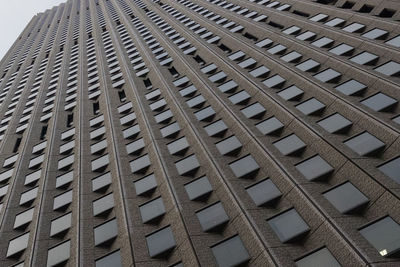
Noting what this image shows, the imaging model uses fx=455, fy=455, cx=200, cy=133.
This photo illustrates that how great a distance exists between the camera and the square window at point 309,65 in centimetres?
3281

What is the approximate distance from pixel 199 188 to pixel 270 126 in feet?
20.5

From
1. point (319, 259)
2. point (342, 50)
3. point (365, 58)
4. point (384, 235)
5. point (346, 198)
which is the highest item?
point (342, 50)

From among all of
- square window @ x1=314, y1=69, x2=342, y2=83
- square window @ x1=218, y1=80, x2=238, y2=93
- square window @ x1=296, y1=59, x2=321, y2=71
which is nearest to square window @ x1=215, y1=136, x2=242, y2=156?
square window @ x1=218, y1=80, x2=238, y2=93

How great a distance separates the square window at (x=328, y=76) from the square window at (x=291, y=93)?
1740 millimetres

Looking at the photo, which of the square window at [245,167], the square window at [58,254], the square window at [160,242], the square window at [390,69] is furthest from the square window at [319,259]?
the square window at [390,69]

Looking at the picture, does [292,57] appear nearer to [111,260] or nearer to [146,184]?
[146,184]

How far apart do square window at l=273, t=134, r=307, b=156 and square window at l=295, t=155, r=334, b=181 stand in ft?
4.06

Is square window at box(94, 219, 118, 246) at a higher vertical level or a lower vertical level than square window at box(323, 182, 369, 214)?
lower

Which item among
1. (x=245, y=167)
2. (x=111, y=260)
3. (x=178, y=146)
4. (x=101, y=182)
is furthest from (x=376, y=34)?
(x=111, y=260)

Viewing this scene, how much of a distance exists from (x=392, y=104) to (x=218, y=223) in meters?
11.6

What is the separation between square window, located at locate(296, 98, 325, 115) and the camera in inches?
1074

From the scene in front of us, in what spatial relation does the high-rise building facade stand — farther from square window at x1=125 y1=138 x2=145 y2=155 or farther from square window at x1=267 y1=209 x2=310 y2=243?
square window at x1=125 y1=138 x2=145 y2=155

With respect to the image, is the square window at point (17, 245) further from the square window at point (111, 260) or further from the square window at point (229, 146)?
the square window at point (229, 146)

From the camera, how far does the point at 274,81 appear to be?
108 feet
